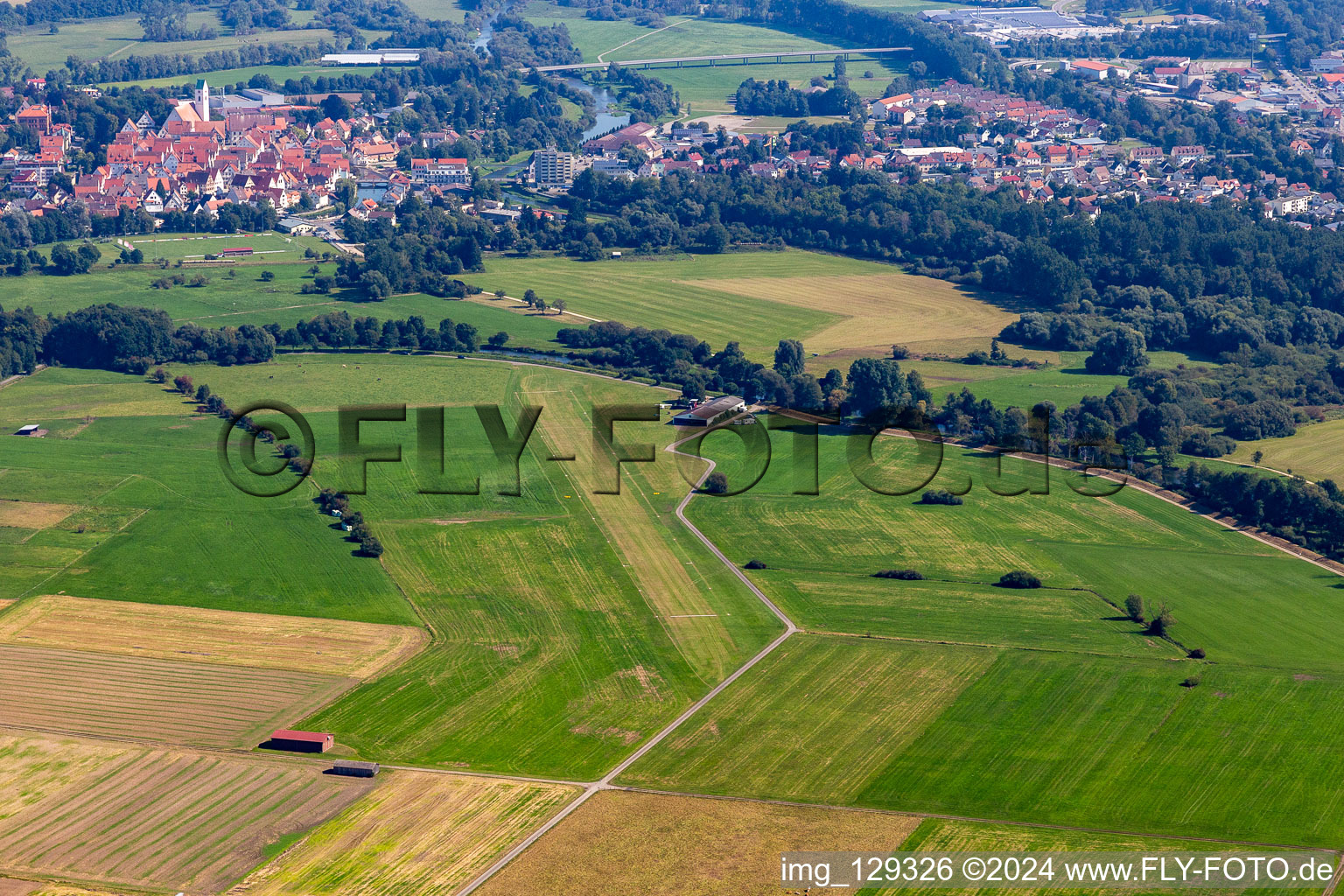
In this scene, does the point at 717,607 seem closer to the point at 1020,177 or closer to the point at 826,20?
the point at 1020,177

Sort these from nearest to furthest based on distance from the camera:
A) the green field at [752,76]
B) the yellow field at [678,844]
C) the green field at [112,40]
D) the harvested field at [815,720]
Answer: the yellow field at [678,844], the harvested field at [815,720], the green field at [752,76], the green field at [112,40]

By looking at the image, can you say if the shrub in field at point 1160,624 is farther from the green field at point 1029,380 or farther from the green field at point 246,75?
the green field at point 246,75

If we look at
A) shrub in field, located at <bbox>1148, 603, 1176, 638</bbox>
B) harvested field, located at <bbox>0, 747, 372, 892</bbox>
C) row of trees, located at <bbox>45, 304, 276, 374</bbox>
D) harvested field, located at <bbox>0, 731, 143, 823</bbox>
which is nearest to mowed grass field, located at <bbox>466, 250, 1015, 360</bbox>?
row of trees, located at <bbox>45, 304, 276, 374</bbox>

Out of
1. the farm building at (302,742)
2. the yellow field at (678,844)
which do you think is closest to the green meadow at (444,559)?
the farm building at (302,742)

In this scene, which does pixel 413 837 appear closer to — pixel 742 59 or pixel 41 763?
pixel 41 763

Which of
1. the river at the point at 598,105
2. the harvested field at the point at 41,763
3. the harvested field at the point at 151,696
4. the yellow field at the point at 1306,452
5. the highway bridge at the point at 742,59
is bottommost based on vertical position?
the harvested field at the point at 41,763

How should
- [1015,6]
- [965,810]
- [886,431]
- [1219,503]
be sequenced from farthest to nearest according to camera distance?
[1015,6]
[886,431]
[1219,503]
[965,810]

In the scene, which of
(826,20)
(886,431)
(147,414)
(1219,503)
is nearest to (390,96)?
(826,20)
